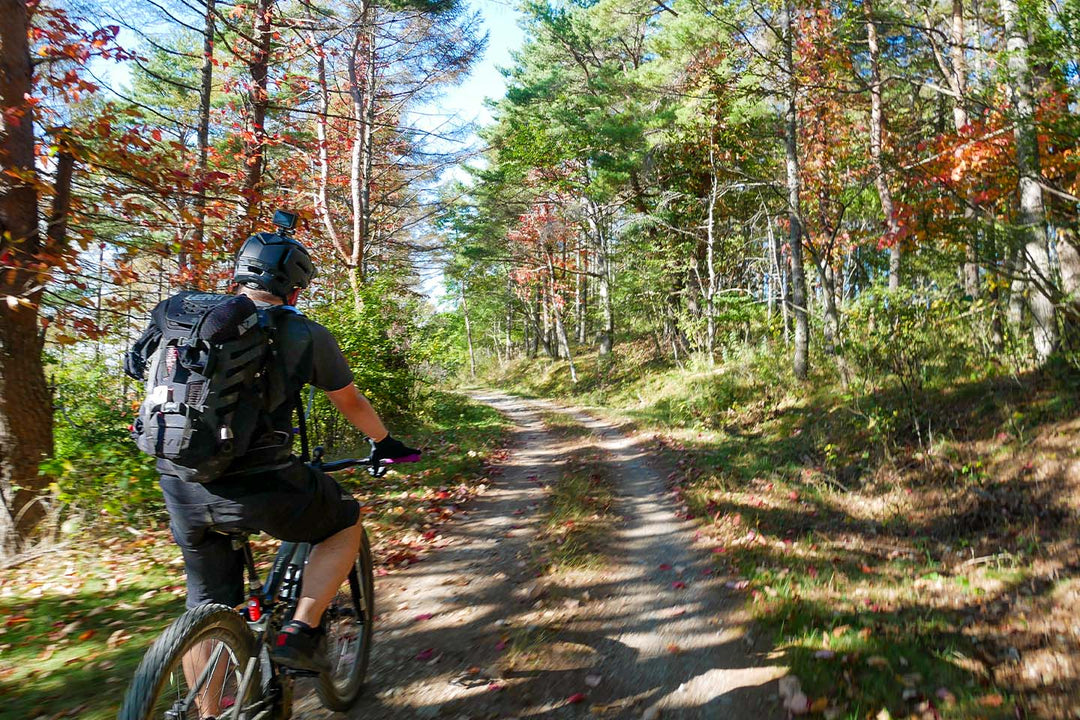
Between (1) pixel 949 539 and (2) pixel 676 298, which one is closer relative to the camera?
(1) pixel 949 539

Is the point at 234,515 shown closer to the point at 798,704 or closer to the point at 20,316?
the point at 798,704

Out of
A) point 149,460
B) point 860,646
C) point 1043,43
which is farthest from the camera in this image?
point 1043,43

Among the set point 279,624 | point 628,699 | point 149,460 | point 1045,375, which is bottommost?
point 628,699

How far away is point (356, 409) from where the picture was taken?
8.33ft

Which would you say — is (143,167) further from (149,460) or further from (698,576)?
(698,576)

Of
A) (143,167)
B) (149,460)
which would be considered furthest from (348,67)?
(149,460)

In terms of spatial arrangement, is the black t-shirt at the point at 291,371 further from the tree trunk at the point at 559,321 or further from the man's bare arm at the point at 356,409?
the tree trunk at the point at 559,321

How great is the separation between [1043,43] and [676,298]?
53.8ft

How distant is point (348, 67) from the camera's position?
1281 centimetres

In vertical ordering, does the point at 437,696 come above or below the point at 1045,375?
below

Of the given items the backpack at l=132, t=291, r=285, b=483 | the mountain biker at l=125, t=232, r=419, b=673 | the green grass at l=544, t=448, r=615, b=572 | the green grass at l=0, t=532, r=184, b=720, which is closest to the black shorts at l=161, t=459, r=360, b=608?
the mountain biker at l=125, t=232, r=419, b=673

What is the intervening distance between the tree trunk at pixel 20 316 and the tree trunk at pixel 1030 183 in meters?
8.90

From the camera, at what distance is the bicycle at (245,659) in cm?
179

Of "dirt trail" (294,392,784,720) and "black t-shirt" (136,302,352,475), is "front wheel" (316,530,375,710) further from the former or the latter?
"black t-shirt" (136,302,352,475)
